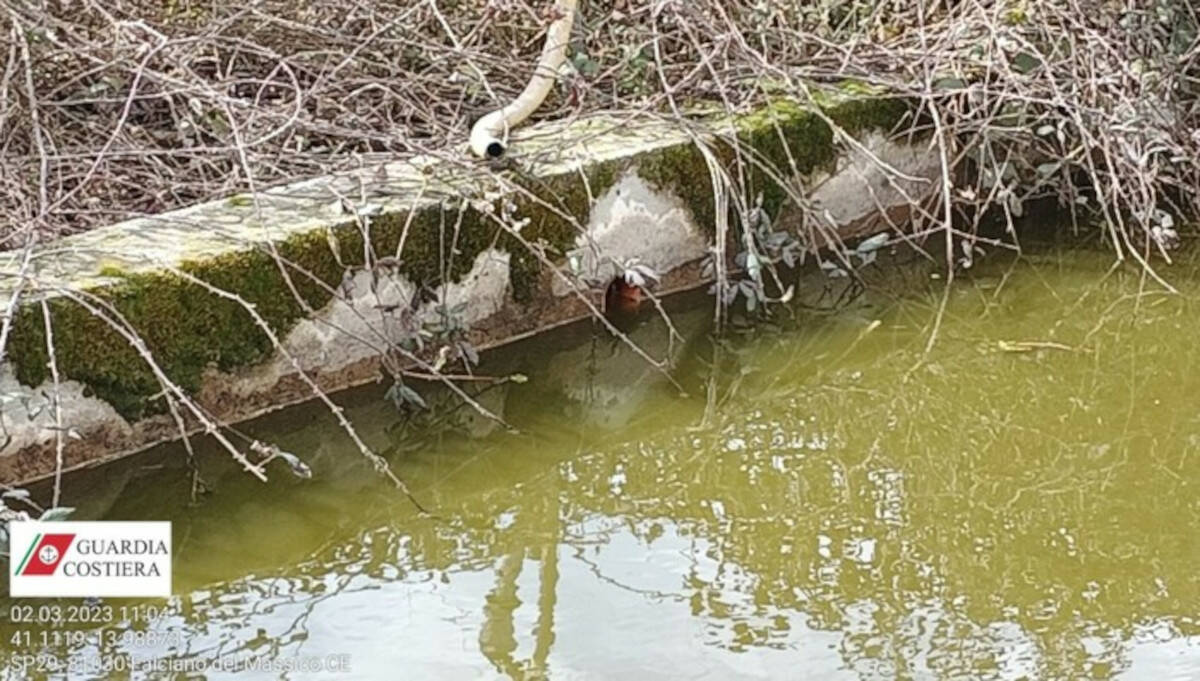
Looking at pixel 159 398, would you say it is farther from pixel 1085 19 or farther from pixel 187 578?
pixel 1085 19

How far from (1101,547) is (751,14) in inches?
88.5

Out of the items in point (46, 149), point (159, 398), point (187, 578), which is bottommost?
point (187, 578)

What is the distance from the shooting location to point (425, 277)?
4207 millimetres

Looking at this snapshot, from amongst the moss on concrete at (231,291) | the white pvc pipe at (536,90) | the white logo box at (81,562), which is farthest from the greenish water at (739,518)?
the white pvc pipe at (536,90)

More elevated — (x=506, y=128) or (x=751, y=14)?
(x=751, y=14)

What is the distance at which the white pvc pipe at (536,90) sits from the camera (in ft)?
14.7

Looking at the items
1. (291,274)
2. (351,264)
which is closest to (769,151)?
(351,264)

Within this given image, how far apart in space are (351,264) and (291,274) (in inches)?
6.3

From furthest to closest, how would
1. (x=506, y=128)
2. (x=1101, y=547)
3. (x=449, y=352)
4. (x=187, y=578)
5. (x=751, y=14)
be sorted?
1. (x=751, y=14)
2. (x=506, y=128)
3. (x=449, y=352)
4. (x=1101, y=547)
5. (x=187, y=578)

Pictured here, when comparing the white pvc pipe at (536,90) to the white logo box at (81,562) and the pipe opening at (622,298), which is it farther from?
the white logo box at (81,562)

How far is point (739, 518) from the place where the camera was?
360 centimetres

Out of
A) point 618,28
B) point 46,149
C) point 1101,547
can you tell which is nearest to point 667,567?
point 1101,547

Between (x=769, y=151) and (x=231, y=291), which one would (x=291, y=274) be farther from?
(x=769, y=151)

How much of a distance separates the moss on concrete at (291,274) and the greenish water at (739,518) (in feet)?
0.65
